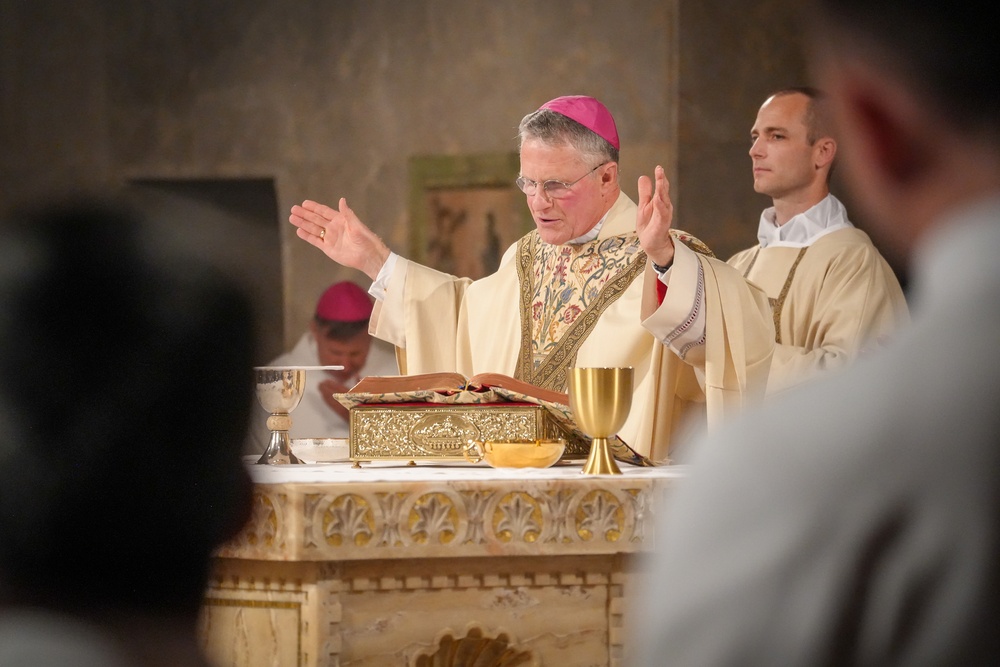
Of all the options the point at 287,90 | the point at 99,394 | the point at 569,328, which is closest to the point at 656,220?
the point at 569,328

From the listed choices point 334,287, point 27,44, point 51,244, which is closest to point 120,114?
point 27,44

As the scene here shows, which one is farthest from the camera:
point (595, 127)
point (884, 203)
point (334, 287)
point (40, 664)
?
point (334, 287)

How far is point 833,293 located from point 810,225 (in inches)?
18.1

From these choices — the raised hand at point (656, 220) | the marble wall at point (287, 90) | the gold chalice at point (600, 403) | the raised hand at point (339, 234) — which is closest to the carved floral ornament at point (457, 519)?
the gold chalice at point (600, 403)

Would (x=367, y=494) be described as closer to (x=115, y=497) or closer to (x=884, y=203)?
(x=115, y=497)

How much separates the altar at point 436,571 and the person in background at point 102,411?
1.67m

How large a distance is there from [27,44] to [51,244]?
8998 mm

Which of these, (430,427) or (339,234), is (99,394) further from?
(339,234)

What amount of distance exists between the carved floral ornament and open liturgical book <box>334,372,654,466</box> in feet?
1.41

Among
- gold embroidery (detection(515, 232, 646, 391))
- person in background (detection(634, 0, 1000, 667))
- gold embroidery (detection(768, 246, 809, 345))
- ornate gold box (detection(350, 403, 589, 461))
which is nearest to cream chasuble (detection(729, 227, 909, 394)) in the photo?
gold embroidery (detection(768, 246, 809, 345))

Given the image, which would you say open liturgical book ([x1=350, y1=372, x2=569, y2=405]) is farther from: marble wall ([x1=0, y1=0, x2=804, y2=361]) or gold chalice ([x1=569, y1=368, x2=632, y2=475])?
marble wall ([x1=0, y1=0, x2=804, y2=361])

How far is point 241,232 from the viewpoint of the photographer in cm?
912

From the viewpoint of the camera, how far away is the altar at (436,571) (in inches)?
104

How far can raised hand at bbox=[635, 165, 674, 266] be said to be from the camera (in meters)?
3.53
